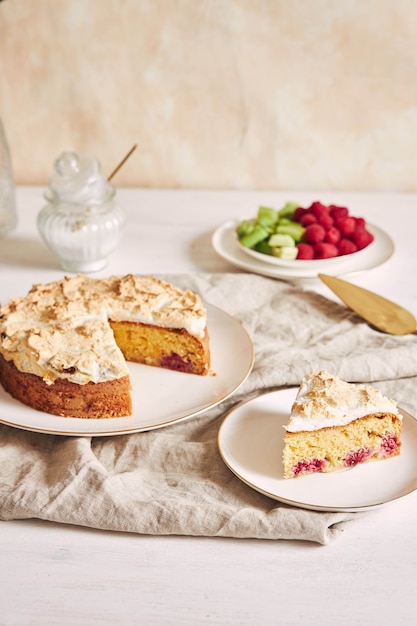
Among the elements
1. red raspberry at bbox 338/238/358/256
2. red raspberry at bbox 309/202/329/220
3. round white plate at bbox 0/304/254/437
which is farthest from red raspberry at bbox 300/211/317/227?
round white plate at bbox 0/304/254/437

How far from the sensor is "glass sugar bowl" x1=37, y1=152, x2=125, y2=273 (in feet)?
7.89

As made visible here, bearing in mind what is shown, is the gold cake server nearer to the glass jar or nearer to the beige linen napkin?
the beige linen napkin

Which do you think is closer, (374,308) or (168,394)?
(168,394)

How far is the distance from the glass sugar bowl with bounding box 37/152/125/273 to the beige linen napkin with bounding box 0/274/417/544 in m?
0.55

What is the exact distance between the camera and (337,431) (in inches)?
60.2

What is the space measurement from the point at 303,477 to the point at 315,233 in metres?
1.12

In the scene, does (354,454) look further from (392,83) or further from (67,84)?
(67,84)

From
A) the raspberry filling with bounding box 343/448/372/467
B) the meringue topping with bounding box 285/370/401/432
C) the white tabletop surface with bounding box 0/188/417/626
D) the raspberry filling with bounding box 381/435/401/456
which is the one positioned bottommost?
the white tabletop surface with bounding box 0/188/417/626

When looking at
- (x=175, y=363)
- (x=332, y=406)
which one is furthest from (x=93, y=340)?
(x=332, y=406)

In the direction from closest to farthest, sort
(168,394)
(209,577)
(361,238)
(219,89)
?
1. (209,577)
2. (168,394)
3. (361,238)
4. (219,89)

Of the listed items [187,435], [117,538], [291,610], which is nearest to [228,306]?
[187,435]

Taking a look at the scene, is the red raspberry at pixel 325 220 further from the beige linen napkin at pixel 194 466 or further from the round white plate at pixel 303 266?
the beige linen napkin at pixel 194 466

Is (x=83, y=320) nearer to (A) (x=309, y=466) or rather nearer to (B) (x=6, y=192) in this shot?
(A) (x=309, y=466)

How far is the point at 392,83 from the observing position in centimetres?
302
